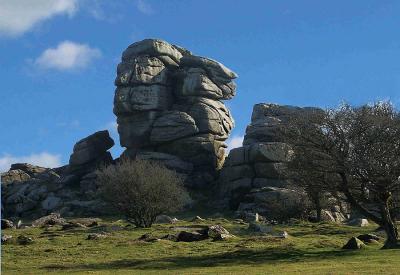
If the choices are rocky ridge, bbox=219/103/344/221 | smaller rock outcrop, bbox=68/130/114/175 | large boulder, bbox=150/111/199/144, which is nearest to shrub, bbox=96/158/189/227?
rocky ridge, bbox=219/103/344/221

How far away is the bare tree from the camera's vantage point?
135ft

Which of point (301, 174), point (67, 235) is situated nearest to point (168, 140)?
point (67, 235)

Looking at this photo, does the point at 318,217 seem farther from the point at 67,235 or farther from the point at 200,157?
the point at 200,157

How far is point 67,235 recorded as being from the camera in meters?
58.3

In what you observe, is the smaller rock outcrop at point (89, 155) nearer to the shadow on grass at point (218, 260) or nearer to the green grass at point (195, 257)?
the green grass at point (195, 257)

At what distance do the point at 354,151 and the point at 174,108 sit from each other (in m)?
97.8

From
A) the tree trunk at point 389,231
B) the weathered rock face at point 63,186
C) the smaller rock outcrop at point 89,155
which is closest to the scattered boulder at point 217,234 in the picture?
the tree trunk at point 389,231

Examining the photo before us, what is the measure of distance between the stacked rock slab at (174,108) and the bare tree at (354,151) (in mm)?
81625

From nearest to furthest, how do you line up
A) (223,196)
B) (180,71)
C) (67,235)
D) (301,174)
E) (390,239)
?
(390,239) → (301,174) → (67,235) → (223,196) → (180,71)

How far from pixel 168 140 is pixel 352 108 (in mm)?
88065

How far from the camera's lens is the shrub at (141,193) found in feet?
238

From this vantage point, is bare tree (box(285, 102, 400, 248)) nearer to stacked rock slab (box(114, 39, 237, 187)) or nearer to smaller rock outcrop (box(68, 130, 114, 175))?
stacked rock slab (box(114, 39, 237, 187))

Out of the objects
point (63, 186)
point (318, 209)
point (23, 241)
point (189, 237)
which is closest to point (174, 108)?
point (63, 186)

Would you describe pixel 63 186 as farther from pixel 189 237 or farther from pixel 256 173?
pixel 189 237
